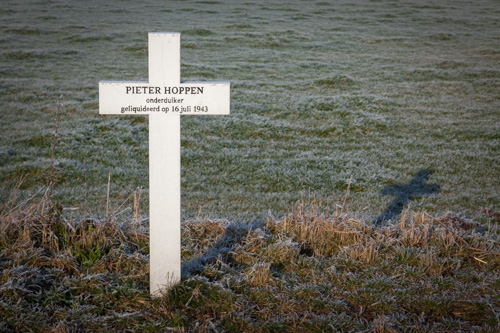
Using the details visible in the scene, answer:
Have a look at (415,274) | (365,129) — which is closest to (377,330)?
(415,274)

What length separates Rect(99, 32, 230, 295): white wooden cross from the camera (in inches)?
142

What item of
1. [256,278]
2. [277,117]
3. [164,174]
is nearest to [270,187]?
[256,278]

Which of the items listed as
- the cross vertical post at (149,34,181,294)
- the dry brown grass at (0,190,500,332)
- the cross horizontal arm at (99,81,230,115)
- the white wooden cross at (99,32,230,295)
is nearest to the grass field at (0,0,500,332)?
the dry brown grass at (0,190,500,332)

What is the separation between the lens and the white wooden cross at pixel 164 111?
361 centimetres

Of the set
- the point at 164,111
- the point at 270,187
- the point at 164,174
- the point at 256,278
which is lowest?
the point at 270,187

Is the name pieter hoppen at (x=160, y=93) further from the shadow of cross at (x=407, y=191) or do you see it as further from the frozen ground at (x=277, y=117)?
the shadow of cross at (x=407, y=191)

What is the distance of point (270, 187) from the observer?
8.41 m

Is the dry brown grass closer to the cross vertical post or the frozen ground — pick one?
the cross vertical post

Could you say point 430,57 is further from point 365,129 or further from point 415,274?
point 415,274

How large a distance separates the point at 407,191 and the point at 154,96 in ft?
20.0

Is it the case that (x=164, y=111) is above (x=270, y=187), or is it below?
above

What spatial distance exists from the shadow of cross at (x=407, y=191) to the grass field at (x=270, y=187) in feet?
0.15

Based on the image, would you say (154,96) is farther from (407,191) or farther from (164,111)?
(407,191)

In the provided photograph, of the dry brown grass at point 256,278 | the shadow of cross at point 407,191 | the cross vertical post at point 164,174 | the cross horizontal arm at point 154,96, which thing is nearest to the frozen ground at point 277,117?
the shadow of cross at point 407,191
